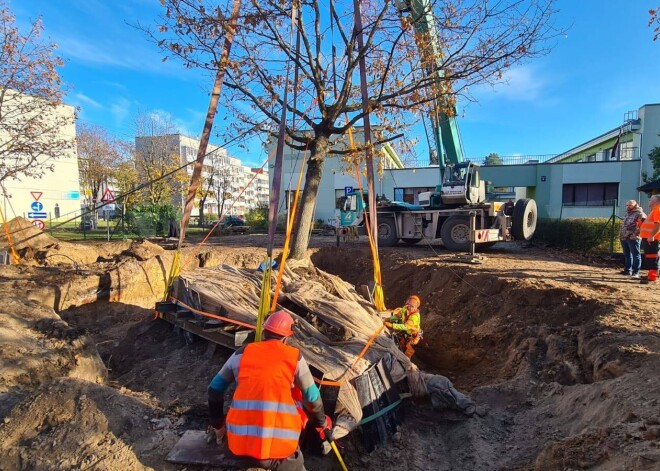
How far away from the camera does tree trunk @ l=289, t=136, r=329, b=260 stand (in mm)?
8345

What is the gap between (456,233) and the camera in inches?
500

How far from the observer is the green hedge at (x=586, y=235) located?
1159 centimetres

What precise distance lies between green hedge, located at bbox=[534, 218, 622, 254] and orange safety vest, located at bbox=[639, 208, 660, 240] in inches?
144

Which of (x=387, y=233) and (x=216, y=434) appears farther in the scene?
(x=387, y=233)

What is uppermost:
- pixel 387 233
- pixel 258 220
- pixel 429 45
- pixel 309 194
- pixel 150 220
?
pixel 429 45

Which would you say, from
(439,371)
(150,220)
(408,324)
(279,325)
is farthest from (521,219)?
(150,220)

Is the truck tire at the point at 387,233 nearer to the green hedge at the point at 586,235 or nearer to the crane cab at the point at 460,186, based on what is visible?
the crane cab at the point at 460,186

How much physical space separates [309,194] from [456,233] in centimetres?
595

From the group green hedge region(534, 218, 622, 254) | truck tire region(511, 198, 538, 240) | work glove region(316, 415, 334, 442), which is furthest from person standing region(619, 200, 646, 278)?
work glove region(316, 415, 334, 442)

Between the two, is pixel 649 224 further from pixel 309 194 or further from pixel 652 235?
pixel 309 194

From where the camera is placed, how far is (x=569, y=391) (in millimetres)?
4328

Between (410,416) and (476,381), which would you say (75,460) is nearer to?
(410,416)

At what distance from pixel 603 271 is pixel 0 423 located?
1042 cm

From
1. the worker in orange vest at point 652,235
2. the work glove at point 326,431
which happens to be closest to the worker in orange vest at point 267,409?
the work glove at point 326,431
